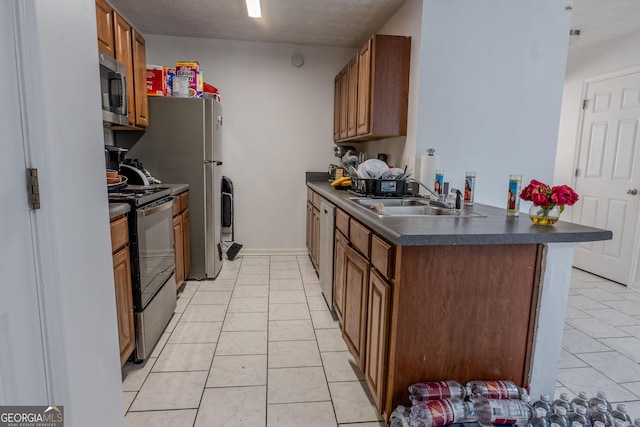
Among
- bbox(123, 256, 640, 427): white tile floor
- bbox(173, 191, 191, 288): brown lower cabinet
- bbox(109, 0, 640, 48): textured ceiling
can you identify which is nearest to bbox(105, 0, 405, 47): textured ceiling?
bbox(109, 0, 640, 48): textured ceiling

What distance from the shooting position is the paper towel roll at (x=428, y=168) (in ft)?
8.29

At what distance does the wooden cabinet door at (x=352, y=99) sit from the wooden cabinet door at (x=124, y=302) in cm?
218

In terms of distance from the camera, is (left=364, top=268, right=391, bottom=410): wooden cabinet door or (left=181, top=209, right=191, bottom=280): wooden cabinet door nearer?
(left=364, top=268, right=391, bottom=410): wooden cabinet door

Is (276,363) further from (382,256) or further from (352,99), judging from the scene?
(352,99)

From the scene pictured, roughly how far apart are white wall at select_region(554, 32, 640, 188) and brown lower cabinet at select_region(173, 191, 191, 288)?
14.0 feet

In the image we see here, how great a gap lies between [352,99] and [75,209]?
9.16 feet

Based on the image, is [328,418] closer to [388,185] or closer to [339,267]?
[339,267]

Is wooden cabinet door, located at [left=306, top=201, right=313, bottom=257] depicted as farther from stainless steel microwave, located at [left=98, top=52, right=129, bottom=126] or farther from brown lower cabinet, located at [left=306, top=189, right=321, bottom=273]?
stainless steel microwave, located at [left=98, top=52, right=129, bottom=126]

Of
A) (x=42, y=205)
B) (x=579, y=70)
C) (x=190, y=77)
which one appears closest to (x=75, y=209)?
(x=42, y=205)

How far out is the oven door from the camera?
200 centimetres

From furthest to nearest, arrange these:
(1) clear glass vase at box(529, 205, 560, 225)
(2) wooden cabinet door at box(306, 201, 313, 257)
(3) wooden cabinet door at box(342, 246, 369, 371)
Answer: (2) wooden cabinet door at box(306, 201, 313, 257)
(3) wooden cabinet door at box(342, 246, 369, 371)
(1) clear glass vase at box(529, 205, 560, 225)

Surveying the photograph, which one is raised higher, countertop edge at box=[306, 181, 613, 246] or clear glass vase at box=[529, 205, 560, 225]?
clear glass vase at box=[529, 205, 560, 225]

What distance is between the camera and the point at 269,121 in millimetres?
4246

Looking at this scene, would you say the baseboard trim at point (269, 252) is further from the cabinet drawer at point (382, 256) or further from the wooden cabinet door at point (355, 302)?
the cabinet drawer at point (382, 256)
